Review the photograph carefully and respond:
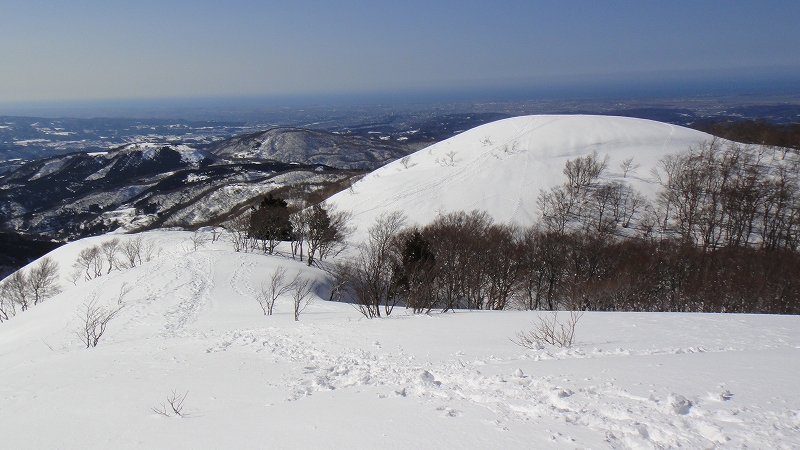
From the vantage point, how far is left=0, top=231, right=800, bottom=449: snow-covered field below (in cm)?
573

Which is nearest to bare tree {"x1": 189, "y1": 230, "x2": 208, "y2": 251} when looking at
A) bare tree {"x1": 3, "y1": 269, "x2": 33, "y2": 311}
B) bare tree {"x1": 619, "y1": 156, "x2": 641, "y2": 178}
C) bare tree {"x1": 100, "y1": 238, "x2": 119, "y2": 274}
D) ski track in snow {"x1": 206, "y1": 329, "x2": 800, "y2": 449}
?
bare tree {"x1": 100, "y1": 238, "x2": 119, "y2": 274}

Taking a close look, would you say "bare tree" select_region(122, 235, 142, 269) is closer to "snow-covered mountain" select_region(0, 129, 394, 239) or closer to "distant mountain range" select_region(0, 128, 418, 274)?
"distant mountain range" select_region(0, 128, 418, 274)

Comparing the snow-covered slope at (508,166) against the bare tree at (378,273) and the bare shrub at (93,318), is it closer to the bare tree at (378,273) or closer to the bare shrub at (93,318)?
the bare tree at (378,273)

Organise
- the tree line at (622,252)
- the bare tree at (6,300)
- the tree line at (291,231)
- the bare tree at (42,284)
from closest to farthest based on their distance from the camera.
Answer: the tree line at (622,252)
the tree line at (291,231)
the bare tree at (6,300)
the bare tree at (42,284)

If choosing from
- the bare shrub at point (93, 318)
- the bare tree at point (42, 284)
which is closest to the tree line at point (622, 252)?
the bare shrub at point (93, 318)

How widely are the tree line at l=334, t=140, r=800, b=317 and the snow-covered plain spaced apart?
24.2 feet

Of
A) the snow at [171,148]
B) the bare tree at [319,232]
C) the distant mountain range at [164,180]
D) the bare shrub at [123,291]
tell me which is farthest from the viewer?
the snow at [171,148]

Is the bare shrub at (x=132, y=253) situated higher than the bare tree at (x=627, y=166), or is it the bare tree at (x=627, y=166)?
the bare tree at (x=627, y=166)

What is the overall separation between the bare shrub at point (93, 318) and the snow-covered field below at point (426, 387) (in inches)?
61.7

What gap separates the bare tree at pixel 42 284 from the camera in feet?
125

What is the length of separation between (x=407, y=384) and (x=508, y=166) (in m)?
48.2

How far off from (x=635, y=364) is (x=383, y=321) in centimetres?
1070

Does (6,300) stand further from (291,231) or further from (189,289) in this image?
(291,231)

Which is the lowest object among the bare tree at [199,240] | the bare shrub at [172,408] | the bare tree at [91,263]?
the bare tree at [91,263]
